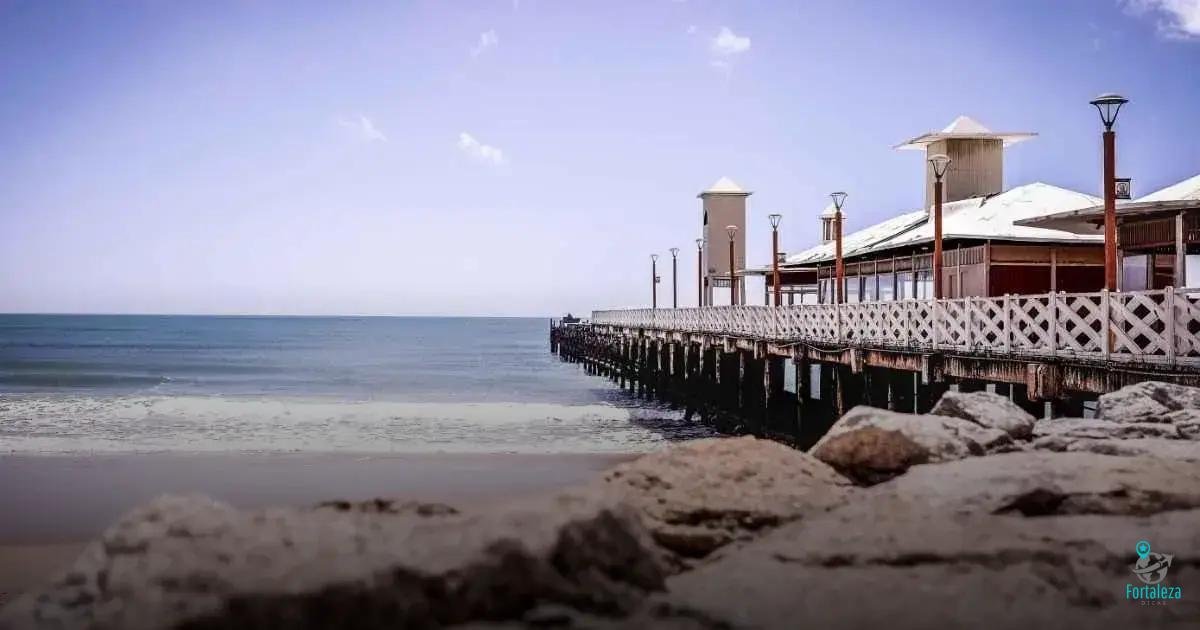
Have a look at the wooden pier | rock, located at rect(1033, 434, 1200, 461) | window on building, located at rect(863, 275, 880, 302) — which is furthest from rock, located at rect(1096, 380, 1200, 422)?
window on building, located at rect(863, 275, 880, 302)

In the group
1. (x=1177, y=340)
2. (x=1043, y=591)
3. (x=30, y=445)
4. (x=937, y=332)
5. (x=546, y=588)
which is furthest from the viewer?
(x=30, y=445)

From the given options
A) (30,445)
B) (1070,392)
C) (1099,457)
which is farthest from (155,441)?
(1099,457)

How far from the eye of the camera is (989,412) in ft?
23.3

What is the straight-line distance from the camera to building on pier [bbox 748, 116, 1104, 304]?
21500mm

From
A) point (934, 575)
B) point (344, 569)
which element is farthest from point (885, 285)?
point (344, 569)

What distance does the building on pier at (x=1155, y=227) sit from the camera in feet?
49.6

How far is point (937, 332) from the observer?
14.4 metres

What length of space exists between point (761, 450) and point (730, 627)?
214 centimetres

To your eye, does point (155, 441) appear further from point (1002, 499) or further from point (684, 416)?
point (1002, 499)

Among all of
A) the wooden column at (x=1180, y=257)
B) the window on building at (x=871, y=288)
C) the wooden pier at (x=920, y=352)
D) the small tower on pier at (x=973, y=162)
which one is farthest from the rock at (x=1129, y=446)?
the small tower on pier at (x=973, y=162)

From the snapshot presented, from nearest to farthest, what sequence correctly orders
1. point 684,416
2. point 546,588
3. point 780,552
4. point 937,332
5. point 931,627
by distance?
1. point 546,588
2. point 931,627
3. point 780,552
4. point 937,332
5. point 684,416

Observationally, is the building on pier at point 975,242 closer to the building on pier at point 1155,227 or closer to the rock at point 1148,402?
the building on pier at point 1155,227

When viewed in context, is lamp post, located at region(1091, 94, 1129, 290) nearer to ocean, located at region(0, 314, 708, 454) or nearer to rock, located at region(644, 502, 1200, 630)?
rock, located at region(644, 502, 1200, 630)

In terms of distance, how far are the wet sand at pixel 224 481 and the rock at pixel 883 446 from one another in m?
6.42
